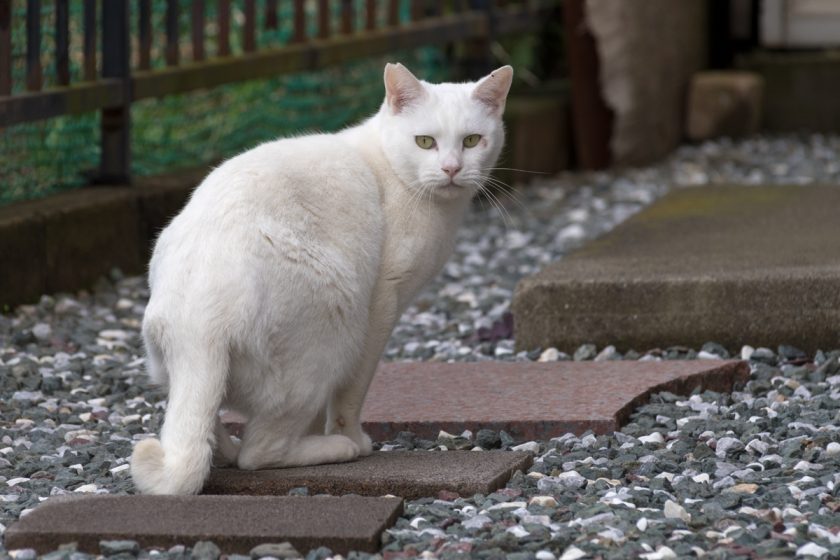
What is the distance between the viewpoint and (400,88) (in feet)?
11.7

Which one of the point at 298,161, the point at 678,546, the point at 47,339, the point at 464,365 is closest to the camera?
the point at 678,546

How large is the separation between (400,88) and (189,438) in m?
1.09

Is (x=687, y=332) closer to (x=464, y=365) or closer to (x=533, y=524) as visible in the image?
(x=464, y=365)

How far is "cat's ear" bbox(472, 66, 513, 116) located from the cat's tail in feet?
3.44

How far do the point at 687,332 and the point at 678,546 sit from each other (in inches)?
72.3

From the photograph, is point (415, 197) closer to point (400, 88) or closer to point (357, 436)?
point (400, 88)

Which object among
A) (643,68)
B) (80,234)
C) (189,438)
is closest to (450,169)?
(189,438)

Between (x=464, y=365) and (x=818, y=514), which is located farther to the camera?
(x=464, y=365)

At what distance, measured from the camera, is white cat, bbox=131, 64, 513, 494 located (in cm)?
308

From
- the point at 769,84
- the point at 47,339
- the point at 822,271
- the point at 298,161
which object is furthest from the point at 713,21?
the point at 298,161

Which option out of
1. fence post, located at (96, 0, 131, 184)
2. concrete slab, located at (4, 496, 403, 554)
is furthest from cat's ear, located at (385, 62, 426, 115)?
fence post, located at (96, 0, 131, 184)

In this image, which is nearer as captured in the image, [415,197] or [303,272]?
[303,272]

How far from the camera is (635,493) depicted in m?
3.15

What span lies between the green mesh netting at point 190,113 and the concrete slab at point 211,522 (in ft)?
9.05
